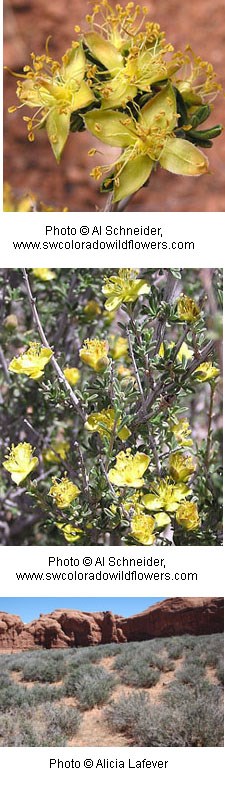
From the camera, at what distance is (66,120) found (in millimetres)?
1128

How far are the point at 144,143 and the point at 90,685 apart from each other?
69 centimetres

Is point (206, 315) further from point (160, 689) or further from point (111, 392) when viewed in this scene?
point (160, 689)

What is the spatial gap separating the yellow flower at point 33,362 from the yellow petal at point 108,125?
0.93ft

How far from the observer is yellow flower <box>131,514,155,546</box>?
119 cm

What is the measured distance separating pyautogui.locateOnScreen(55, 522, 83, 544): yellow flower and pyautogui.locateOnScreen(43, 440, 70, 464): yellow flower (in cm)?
18

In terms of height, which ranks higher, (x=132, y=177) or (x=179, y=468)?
(x=132, y=177)

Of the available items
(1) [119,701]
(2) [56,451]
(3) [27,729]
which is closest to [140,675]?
(1) [119,701]

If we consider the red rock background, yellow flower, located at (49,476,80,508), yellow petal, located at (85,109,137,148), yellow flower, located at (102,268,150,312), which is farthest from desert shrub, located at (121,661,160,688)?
the red rock background

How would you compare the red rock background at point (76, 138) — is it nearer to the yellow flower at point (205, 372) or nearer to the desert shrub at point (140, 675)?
the yellow flower at point (205, 372)

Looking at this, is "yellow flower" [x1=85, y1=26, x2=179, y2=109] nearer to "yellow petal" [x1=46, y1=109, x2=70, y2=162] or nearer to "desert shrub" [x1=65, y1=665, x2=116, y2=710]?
"yellow petal" [x1=46, y1=109, x2=70, y2=162]

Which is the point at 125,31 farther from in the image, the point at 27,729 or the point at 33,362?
the point at 27,729

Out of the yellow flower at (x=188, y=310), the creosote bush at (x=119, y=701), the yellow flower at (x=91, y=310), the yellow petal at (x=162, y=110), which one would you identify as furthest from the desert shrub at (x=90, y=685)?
the yellow petal at (x=162, y=110)

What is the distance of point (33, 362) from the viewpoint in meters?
1.22

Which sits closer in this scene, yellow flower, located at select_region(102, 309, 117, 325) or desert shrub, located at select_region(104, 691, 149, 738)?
desert shrub, located at select_region(104, 691, 149, 738)
